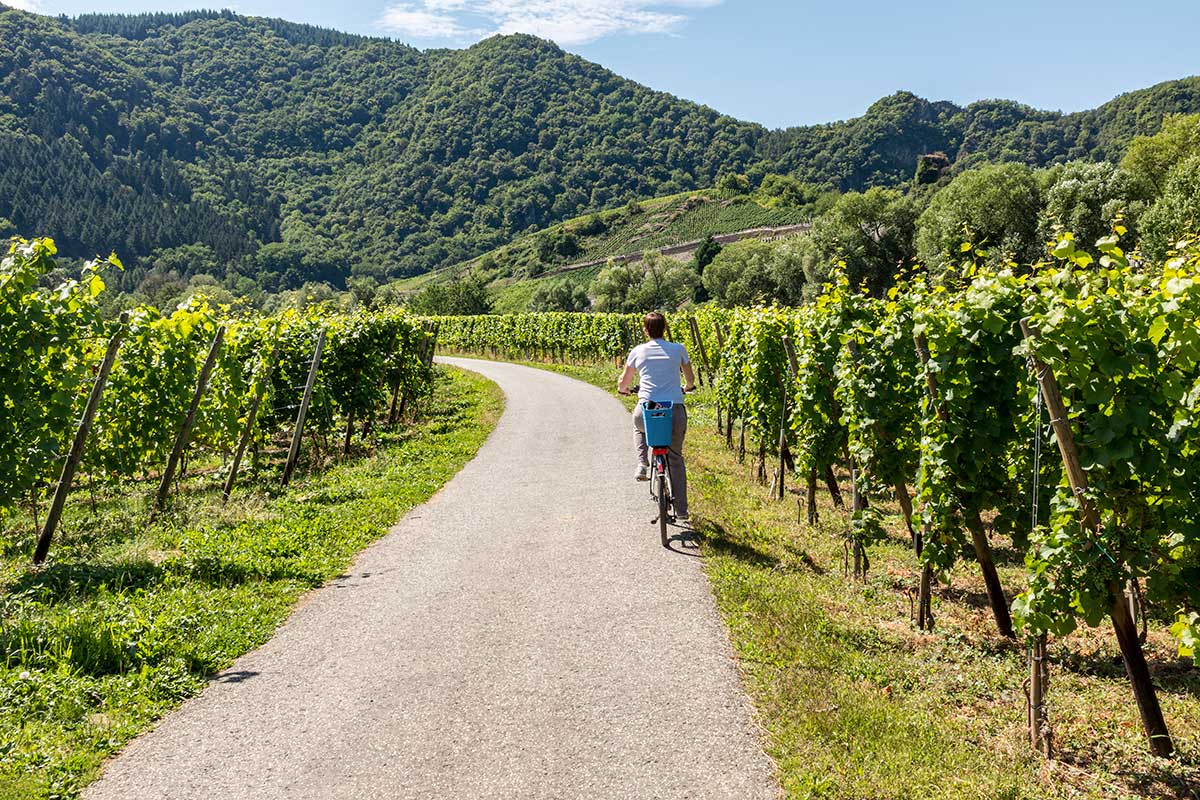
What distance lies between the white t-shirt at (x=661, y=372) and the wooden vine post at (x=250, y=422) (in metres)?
6.47

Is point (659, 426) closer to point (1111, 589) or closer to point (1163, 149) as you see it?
point (1111, 589)

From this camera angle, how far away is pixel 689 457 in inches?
517

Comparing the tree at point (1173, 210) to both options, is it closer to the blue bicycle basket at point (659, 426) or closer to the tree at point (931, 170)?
the blue bicycle basket at point (659, 426)

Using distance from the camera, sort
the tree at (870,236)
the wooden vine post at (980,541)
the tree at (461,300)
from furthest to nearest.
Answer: the tree at (461,300)
the tree at (870,236)
the wooden vine post at (980,541)

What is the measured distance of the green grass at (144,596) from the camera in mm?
4348

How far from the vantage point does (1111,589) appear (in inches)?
164

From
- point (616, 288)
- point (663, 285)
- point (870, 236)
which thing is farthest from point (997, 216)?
point (616, 288)

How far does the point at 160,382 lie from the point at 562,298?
75.4 m

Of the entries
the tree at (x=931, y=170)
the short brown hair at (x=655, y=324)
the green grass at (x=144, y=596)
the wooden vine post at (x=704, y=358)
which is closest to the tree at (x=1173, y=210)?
the wooden vine post at (x=704, y=358)

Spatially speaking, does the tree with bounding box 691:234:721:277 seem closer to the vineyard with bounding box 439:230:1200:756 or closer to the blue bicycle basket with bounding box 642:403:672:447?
the vineyard with bounding box 439:230:1200:756

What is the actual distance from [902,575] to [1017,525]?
5.80 ft

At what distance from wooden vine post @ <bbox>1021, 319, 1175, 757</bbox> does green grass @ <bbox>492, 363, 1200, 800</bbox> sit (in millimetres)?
157

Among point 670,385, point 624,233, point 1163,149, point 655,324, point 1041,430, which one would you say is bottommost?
point 1041,430

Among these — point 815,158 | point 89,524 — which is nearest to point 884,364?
point 89,524
